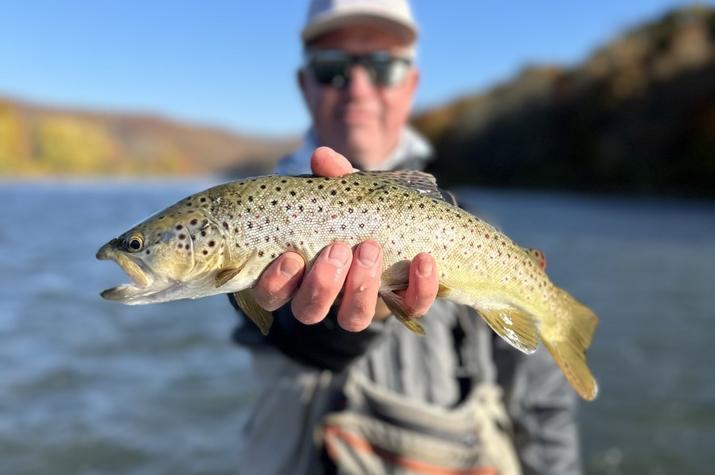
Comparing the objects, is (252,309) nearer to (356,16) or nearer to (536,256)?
(536,256)

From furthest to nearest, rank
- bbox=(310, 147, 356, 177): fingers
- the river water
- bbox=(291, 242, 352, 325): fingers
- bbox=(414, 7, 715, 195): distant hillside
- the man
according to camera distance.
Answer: bbox=(414, 7, 715, 195): distant hillside
the river water
the man
bbox=(310, 147, 356, 177): fingers
bbox=(291, 242, 352, 325): fingers

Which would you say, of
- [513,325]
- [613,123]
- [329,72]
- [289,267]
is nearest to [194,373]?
[329,72]

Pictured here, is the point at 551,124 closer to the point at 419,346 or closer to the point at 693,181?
the point at 693,181

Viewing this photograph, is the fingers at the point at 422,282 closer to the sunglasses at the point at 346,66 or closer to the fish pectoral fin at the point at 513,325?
the fish pectoral fin at the point at 513,325

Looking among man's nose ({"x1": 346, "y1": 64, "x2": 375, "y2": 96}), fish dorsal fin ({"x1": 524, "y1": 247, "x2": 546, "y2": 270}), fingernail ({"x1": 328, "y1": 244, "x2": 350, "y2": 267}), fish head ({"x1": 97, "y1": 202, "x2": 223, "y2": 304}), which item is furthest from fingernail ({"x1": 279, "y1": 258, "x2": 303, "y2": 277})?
man's nose ({"x1": 346, "y1": 64, "x2": 375, "y2": 96})

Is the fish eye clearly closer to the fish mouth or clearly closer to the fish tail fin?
the fish mouth

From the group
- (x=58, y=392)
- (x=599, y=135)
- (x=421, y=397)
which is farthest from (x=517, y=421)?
(x=599, y=135)
